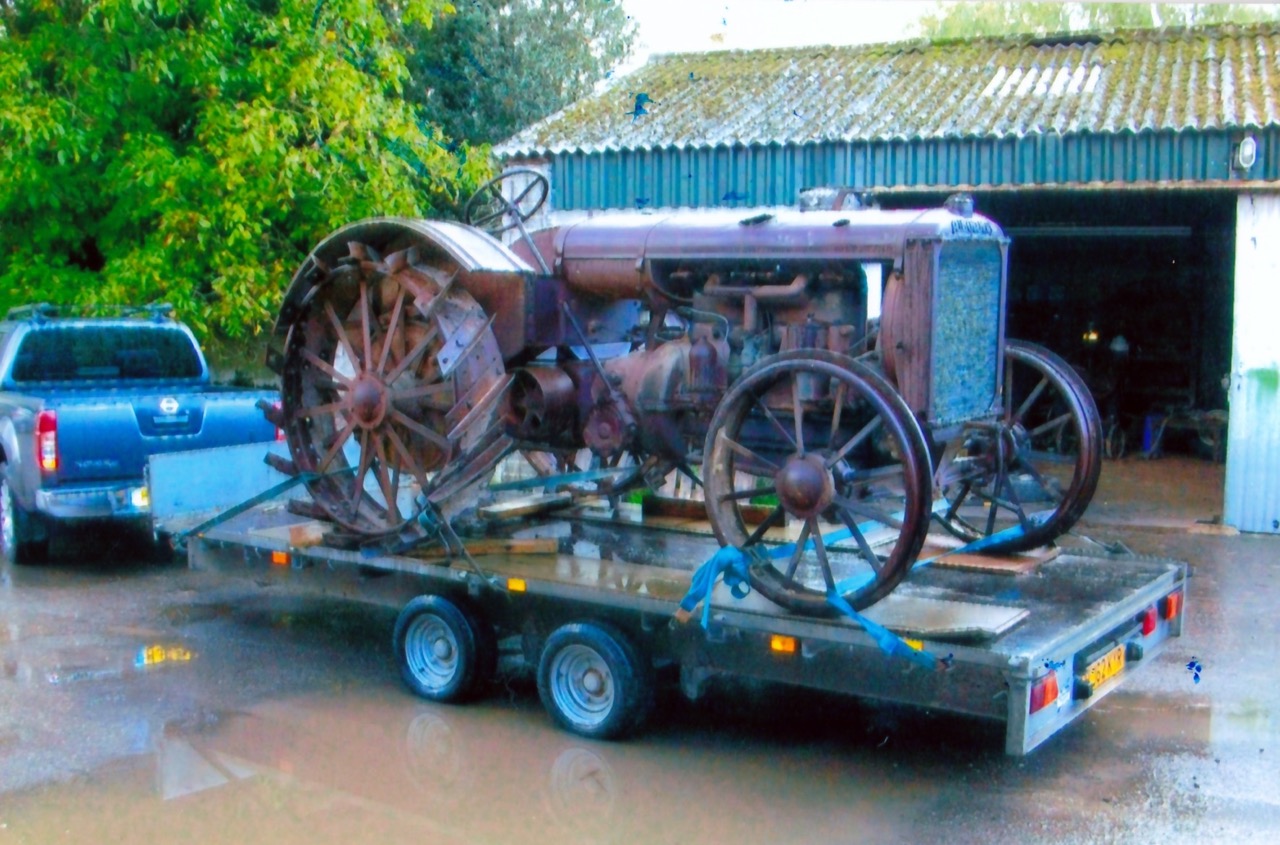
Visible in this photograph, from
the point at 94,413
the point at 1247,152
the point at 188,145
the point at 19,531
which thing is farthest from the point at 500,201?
the point at 1247,152

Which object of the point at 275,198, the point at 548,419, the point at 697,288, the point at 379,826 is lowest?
the point at 379,826

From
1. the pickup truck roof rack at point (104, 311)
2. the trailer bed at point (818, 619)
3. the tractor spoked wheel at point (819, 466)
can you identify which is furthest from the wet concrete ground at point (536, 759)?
the pickup truck roof rack at point (104, 311)

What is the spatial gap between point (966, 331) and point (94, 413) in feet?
20.4

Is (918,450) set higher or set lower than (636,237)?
lower

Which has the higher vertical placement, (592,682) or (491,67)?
(491,67)

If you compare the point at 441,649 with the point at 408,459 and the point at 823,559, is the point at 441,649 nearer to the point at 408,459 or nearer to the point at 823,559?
the point at 408,459

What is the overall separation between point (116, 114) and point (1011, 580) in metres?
9.22

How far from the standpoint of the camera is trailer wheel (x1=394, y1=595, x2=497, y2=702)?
6.58 metres

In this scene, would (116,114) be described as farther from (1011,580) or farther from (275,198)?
(1011,580)

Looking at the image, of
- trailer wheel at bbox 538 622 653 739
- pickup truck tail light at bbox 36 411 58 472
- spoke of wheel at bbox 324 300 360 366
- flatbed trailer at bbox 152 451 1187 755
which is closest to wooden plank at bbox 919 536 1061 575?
flatbed trailer at bbox 152 451 1187 755

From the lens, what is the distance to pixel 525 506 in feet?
25.9

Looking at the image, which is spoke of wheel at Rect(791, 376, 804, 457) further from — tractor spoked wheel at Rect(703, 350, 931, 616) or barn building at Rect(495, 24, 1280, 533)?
barn building at Rect(495, 24, 1280, 533)

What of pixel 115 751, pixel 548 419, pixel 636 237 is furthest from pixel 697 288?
pixel 115 751

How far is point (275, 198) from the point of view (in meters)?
12.0
